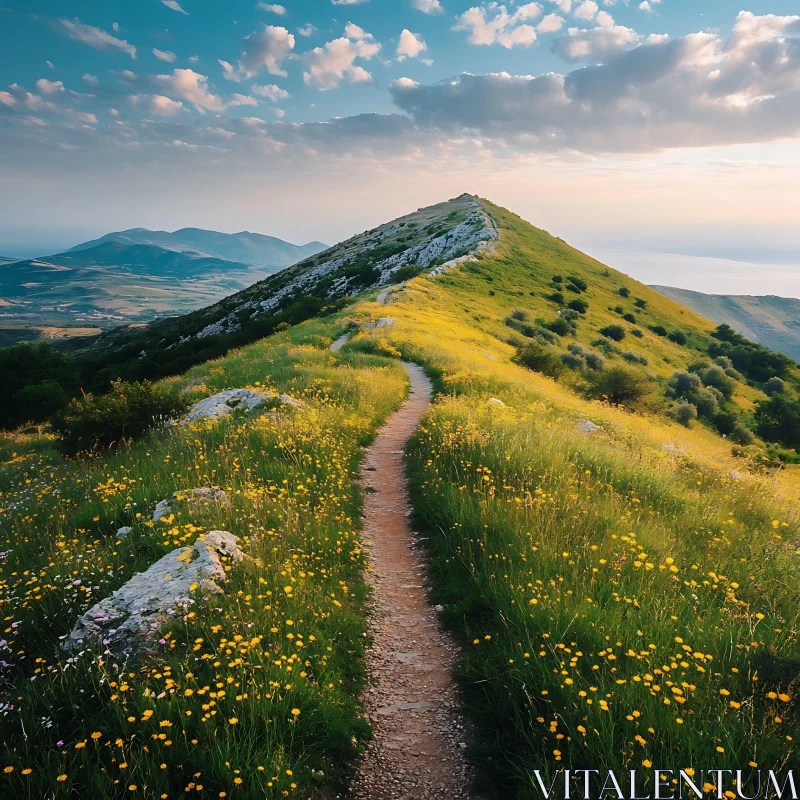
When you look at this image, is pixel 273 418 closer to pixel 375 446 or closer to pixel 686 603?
pixel 375 446

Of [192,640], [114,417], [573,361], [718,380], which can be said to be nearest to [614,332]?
[718,380]

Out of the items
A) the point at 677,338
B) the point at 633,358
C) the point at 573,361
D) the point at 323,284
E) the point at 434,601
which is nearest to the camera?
the point at 434,601

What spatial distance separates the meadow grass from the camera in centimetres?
353

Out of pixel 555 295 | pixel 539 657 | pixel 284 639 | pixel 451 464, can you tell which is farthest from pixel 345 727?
pixel 555 295

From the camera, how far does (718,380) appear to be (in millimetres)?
46969

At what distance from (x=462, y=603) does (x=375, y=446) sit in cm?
741

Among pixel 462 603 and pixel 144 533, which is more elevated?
pixel 144 533

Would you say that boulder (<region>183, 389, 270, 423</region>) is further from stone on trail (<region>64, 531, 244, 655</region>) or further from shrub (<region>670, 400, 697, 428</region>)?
shrub (<region>670, 400, 697, 428</region>)

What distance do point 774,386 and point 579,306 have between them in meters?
22.7

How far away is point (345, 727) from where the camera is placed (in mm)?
4320

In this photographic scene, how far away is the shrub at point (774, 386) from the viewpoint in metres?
51.7

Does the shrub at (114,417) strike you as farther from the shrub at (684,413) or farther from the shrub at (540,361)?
the shrub at (684,413)

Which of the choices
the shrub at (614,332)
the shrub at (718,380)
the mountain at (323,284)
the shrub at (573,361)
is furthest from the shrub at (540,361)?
the mountain at (323,284)

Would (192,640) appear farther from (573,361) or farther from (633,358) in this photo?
(633,358)
